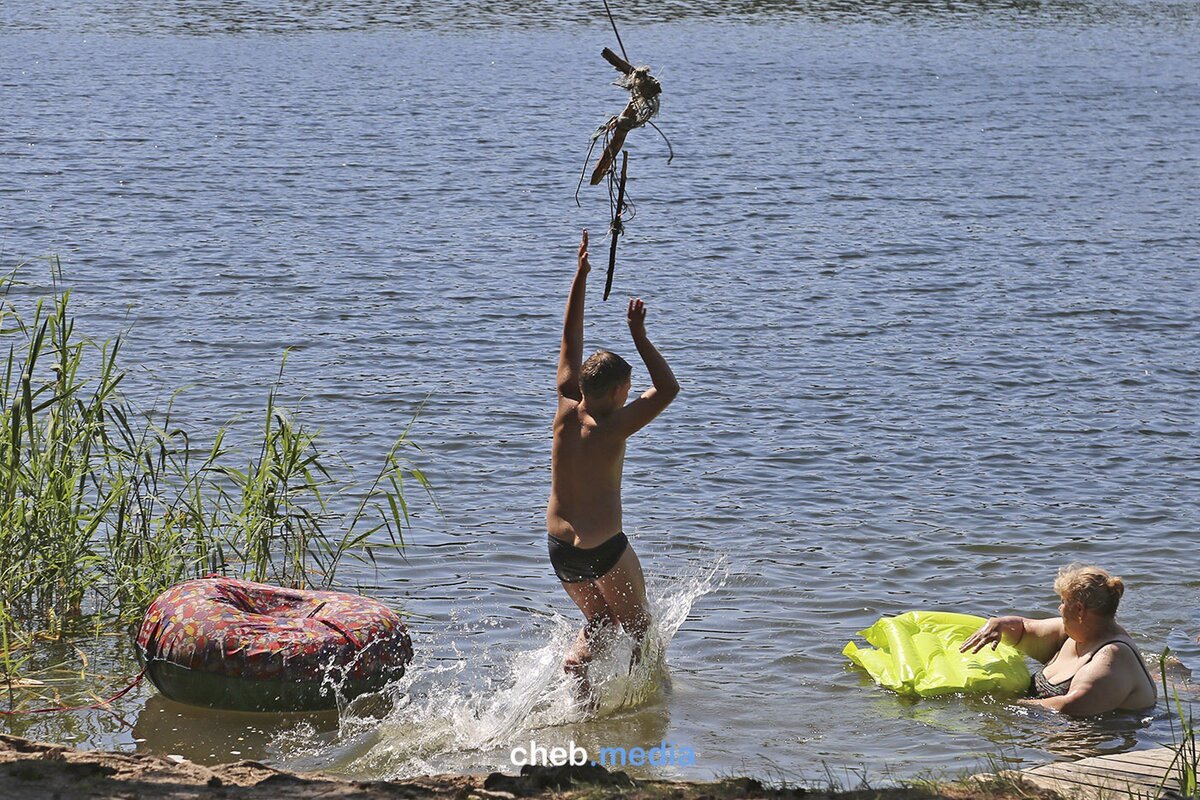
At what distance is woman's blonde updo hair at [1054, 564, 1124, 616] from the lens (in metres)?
7.34

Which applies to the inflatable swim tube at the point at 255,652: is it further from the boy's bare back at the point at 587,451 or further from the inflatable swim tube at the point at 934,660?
the inflatable swim tube at the point at 934,660

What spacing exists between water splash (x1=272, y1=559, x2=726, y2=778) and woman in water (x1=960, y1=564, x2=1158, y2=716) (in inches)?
69.1

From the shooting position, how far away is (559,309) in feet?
49.6

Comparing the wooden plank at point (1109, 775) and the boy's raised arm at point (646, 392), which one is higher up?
the boy's raised arm at point (646, 392)

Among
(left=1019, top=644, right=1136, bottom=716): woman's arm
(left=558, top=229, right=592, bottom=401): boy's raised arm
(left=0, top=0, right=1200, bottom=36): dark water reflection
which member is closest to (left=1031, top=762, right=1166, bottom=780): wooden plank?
(left=1019, top=644, right=1136, bottom=716): woman's arm

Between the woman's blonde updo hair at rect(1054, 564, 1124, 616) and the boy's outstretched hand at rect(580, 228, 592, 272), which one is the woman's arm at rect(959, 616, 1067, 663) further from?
the boy's outstretched hand at rect(580, 228, 592, 272)

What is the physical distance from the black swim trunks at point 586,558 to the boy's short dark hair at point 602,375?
2.23 feet

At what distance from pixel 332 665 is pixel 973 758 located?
113 inches

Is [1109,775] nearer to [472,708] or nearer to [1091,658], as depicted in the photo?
[1091,658]

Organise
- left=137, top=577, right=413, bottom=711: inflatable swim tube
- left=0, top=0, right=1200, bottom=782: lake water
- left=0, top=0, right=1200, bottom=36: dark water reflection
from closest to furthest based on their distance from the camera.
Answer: left=137, top=577, right=413, bottom=711: inflatable swim tube
left=0, top=0, right=1200, bottom=782: lake water
left=0, top=0, right=1200, bottom=36: dark water reflection

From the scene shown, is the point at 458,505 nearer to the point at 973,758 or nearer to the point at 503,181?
the point at 973,758

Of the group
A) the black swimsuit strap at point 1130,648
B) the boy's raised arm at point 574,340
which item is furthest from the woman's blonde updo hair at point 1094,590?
the boy's raised arm at point 574,340

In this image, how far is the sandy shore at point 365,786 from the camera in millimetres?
5086

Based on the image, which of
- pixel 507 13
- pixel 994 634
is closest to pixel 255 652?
pixel 994 634
